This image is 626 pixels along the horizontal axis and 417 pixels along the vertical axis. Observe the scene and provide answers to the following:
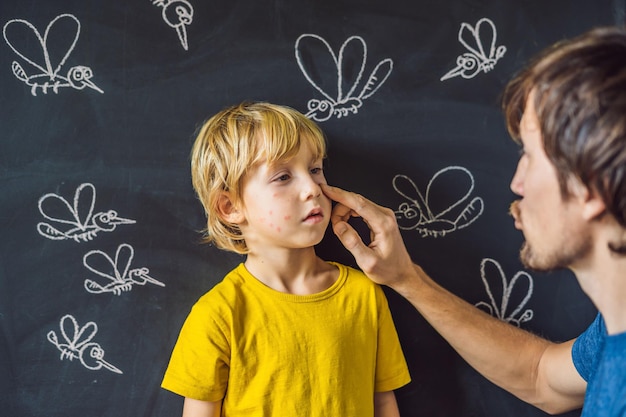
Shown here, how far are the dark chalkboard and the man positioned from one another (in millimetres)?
107

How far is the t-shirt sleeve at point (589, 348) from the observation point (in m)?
1.32

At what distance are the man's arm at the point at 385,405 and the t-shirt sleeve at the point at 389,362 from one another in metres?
0.03

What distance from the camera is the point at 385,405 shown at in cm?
153

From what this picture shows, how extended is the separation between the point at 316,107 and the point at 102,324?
69 cm

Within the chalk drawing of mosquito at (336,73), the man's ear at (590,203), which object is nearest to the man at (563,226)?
the man's ear at (590,203)

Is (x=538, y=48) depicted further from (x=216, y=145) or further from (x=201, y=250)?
(x=201, y=250)

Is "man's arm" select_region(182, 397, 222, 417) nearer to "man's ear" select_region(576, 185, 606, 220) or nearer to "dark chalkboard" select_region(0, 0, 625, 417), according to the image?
"dark chalkboard" select_region(0, 0, 625, 417)

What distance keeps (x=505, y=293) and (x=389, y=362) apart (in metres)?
0.33

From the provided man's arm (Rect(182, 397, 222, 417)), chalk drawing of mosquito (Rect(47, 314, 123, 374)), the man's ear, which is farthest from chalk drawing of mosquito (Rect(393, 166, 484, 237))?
chalk drawing of mosquito (Rect(47, 314, 123, 374))

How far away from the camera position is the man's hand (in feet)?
4.68

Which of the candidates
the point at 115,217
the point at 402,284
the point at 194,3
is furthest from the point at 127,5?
the point at 402,284

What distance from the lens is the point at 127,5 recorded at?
143 cm

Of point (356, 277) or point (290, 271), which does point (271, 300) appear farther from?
point (356, 277)

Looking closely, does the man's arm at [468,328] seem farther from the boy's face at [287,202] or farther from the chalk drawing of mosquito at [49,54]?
the chalk drawing of mosquito at [49,54]
